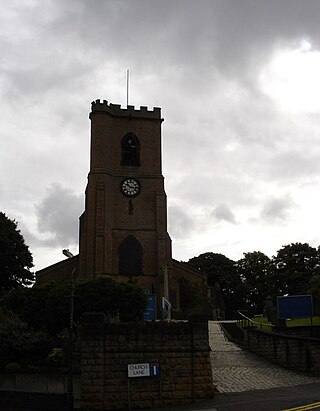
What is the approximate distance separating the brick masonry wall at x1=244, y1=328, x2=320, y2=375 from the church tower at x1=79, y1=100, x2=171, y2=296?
2524 cm

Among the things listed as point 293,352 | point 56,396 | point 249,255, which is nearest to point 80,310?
point 56,396

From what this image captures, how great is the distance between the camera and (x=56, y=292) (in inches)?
957

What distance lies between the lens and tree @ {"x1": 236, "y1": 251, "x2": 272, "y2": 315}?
66.0 m

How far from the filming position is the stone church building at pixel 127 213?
2026 inches

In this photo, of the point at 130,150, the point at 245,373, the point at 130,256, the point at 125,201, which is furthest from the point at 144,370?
the point at 130,150

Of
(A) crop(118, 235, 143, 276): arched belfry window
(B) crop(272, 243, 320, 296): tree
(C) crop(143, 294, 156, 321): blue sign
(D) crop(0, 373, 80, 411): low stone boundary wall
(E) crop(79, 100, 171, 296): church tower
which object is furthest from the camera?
(B) crop(272, 243, 320, 296): tree

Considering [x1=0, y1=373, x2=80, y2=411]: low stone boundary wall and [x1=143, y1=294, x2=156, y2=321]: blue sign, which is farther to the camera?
[x1=143, y1=294, x2=156, y2=321]: blue sign

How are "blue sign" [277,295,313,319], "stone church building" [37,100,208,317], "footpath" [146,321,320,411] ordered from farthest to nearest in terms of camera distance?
"stone church building" [37,100,208,317]
"blue sign" [277,295,313,319]
"footpath" [146,321,320,411]

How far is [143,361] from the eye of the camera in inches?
711

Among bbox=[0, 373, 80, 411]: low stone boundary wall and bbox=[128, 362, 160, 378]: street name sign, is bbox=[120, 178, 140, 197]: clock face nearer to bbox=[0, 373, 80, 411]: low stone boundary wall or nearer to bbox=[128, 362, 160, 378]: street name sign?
bbox=[0, 373, 80, 411]: low stone boundary wall

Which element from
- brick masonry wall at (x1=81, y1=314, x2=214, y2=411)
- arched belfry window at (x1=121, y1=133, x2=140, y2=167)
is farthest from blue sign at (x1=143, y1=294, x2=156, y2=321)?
arched belfry window at (x1=121, y1=133, x2=140, y2=167)

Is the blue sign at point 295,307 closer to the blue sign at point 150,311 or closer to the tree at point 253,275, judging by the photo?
the blue sign at point 150,311

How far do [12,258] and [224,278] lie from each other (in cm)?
3593

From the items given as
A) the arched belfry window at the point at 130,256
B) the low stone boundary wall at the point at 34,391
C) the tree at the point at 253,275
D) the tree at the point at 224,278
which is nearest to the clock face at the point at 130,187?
the arched belfry window at the point at 130,256
